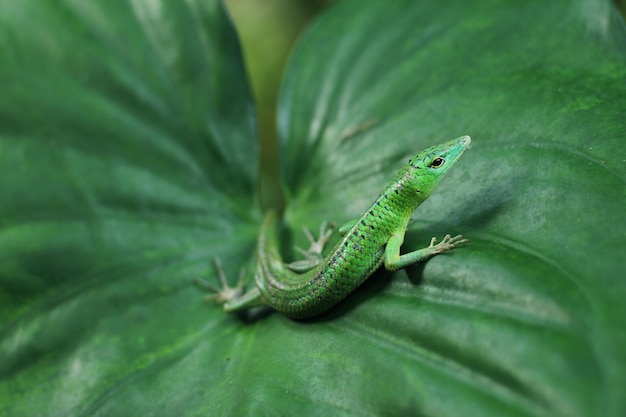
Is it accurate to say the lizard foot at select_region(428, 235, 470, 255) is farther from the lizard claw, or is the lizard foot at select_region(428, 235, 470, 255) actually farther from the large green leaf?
the lizard claw

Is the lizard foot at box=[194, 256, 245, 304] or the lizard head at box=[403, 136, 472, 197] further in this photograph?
the lizard foot at box=[194, 256, 245, 304]

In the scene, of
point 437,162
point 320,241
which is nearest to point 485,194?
point 437,162

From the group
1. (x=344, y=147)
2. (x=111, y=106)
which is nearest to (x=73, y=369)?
(x=111, y=106)

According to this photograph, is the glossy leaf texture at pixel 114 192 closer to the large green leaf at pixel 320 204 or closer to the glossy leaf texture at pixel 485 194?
the large green leaf at pixel 320 204

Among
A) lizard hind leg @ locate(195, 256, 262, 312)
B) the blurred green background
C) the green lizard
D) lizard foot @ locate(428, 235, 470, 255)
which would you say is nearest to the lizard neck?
the green lizard

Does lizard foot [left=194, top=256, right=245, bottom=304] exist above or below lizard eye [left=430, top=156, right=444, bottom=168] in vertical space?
below

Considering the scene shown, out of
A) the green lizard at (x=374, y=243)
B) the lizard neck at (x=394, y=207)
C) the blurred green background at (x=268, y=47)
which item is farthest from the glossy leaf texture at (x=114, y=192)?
the blurred green background at (x=268, y=47)

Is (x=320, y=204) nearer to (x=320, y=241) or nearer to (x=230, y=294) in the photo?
(x=320, y=241)
